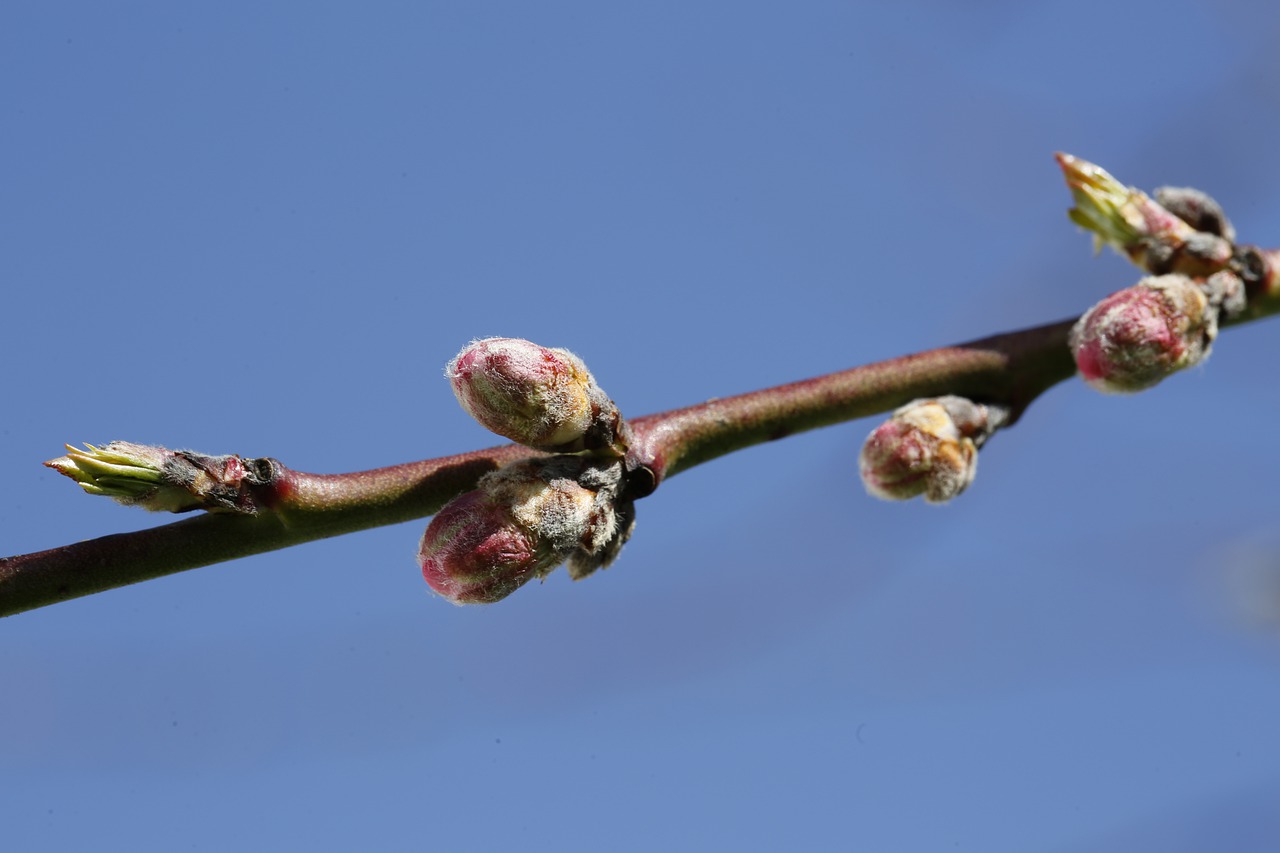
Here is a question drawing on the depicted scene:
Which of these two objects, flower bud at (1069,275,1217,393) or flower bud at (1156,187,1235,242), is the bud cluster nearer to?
flower bud at (1069,275,1217,393)

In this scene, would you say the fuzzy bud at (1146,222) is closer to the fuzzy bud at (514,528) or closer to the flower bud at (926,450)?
the flower bud at (926,450)

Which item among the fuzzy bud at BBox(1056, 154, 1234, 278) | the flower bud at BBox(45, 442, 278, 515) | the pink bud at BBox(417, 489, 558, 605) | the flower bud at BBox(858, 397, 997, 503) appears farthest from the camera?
the fuzzy bud at BBox(1056, 154, 1234, 278)

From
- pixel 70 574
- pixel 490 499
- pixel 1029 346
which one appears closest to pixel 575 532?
pixel 490 499

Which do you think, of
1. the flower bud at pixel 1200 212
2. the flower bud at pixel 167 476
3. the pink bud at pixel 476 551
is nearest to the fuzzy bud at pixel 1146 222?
the flower bud at pixel 1200 212

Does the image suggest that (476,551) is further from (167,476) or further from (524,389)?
(167,476)

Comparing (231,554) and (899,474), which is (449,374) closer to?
(231,554)

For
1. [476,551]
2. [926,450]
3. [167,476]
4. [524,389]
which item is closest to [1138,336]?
[926,450]

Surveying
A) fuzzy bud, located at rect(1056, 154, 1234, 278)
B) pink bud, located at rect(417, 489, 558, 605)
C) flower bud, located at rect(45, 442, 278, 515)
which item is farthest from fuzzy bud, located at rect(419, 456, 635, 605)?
fuzzy bud, located at rect(1056, 154, 1234, 278)
